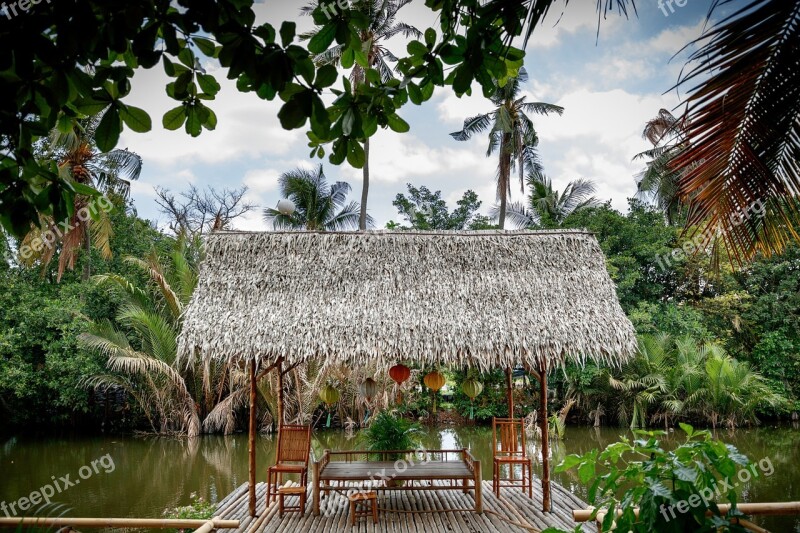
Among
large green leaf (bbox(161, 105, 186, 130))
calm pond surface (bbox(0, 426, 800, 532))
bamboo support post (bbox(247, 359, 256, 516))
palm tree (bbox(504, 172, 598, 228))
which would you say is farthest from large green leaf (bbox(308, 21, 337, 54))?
palm tree (bbox(504, 172, 598, 228))

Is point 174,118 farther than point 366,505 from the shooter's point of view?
No

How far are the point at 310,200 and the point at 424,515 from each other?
1301 cm

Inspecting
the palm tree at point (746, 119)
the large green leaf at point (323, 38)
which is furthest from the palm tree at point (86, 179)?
the palm tree at point (746, 119)

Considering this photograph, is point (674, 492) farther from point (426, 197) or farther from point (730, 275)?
point (426, 197)

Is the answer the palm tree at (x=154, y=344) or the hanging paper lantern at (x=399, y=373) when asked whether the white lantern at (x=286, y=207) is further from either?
the hanging paper lantern at (x=399, y=373)

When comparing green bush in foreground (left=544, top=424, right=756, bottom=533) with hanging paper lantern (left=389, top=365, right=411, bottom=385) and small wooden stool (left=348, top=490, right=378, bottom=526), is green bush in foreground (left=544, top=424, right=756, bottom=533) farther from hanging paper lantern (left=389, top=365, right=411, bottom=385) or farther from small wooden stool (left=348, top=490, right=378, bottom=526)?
hanging paper lantern (left=389, top=365, right=411, bottom=385)

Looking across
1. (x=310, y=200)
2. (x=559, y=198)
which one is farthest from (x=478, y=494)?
(x=559, y=198)

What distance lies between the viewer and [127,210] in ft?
57.3

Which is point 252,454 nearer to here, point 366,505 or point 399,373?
point 366,505

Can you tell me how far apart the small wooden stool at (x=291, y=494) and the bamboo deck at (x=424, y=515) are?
9cm

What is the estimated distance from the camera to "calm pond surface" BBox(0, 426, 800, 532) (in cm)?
798

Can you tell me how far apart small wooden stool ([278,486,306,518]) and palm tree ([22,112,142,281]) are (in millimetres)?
9275

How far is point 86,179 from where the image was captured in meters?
14.3

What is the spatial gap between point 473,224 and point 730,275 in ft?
26.7
